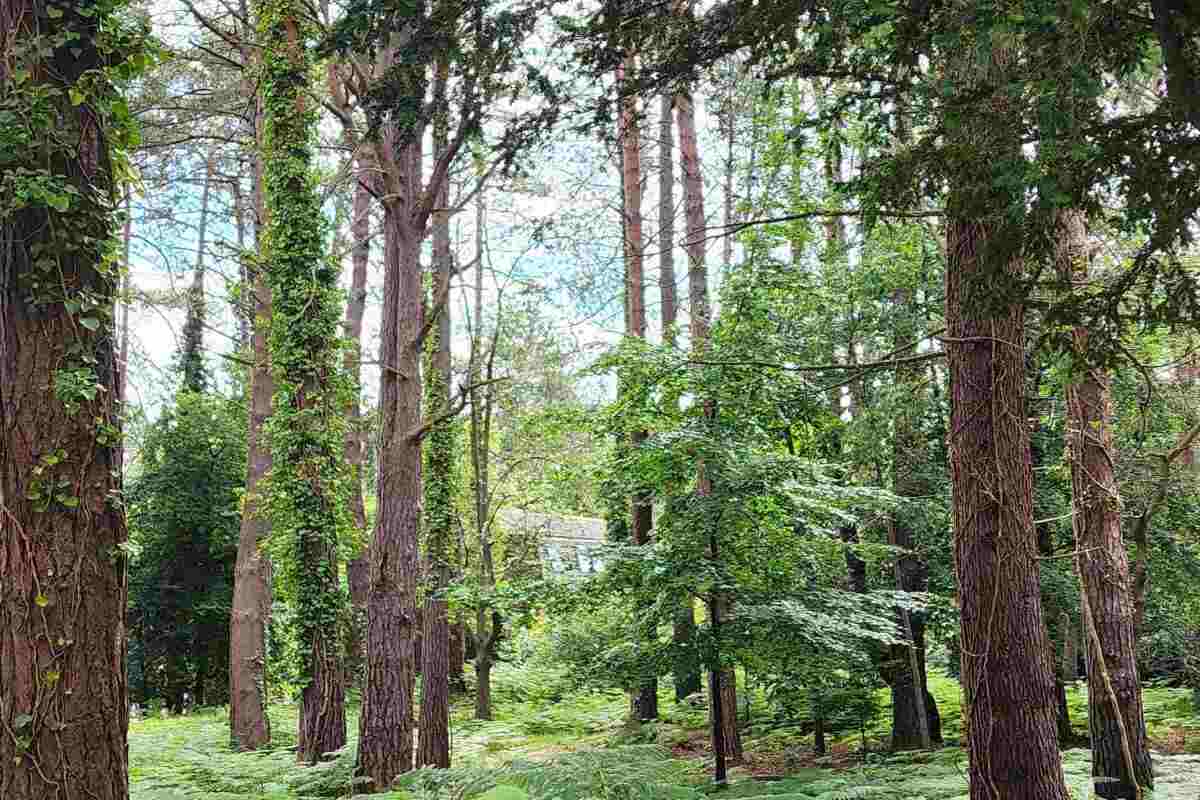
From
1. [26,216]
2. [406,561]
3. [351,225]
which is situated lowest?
[406,561]

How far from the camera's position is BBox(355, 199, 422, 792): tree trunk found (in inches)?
258

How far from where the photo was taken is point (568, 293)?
462 inches

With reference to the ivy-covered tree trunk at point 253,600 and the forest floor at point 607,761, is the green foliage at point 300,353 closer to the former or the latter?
the forest floor at point 607,761

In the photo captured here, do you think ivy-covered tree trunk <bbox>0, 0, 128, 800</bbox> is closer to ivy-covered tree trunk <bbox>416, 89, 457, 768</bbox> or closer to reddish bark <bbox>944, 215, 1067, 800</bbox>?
reddish bark <bbox>944, 215, 1067, 800</bbox>

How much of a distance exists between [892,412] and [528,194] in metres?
7.15

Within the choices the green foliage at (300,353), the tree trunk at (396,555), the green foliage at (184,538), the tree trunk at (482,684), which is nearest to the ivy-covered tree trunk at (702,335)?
the tree trunk at (396,555)

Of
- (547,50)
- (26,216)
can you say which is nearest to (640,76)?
(547,50)

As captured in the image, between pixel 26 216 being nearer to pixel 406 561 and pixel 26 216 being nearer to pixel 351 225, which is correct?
pixel 406 561

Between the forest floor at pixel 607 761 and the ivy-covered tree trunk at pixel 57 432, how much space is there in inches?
50.8

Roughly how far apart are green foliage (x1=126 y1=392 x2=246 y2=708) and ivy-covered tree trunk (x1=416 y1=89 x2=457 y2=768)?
6182 millimetres

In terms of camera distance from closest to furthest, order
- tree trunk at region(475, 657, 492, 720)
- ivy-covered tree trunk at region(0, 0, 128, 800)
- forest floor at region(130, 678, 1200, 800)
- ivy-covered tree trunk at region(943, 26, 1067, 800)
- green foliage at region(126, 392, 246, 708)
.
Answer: ivy-covered tree trunk at region(0, 0, 128, 800), ivy-covered tree trunk at region(943, 26, 1067, 800), forest floor at region(130, 678, 1200, 800), tree trunk at region(475, 657, 492, 720), green foliage at region(126, 392, 246, 708)

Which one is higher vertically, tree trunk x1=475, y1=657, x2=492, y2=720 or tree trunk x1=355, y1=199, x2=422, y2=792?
tree trunk x1=355, y1=199, x2=422, y2=792

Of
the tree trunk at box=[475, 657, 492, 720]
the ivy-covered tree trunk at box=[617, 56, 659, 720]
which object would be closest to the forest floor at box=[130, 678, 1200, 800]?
the tree trunk at box=[475, 657, 492, 720]

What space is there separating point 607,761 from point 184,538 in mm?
12398
